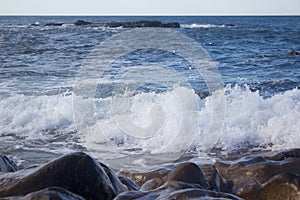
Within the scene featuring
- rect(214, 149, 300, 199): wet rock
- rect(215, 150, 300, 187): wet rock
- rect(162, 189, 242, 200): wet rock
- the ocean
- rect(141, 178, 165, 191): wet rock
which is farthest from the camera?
the ocean

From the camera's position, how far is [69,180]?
3264 mm

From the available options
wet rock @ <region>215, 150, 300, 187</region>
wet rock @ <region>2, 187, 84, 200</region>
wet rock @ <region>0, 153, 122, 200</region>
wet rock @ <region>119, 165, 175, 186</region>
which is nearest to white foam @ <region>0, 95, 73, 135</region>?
wet rock @ <region>119, 165, 175, 186</region>

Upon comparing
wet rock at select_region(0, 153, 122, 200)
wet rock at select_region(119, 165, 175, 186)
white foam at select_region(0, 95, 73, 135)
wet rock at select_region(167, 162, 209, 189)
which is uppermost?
wet rock at select_region(0, 153, 122, 200)

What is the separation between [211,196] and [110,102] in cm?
744

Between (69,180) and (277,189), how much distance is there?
174 centimetres

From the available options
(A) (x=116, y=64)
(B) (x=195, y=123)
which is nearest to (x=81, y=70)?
(A) (x=116, y=64)

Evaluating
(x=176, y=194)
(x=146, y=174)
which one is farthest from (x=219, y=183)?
(x=176, y=194)

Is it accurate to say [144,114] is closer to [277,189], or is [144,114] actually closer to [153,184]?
[153,184]

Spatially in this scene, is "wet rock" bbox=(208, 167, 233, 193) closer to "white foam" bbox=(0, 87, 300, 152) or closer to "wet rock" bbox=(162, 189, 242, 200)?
"wet rock" bbox=(162, 189, 242, 200)

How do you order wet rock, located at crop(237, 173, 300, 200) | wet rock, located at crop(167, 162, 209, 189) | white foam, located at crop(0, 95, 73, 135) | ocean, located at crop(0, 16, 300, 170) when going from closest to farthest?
wet rock, located at crop(237, 173, 300, 200)
wet rock, located at crop(167, 162, 209, 189)
ocean, located at crop(0, 16, 300, 170)
white foam, located at crop(0, 95, 73, 135)

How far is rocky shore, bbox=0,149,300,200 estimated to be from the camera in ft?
10.0

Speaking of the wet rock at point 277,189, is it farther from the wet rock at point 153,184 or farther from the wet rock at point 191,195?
the wet rock at point 191,195

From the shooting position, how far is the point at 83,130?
823cm

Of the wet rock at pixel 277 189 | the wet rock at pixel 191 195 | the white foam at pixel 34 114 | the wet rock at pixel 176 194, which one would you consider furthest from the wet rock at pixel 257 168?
the white foam at pixel 34 114
